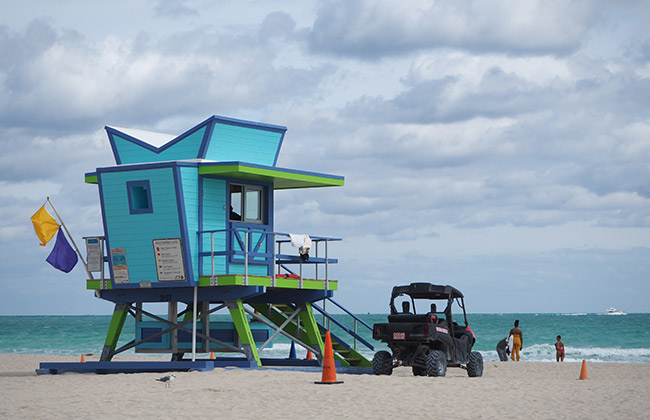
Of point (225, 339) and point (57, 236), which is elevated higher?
point (57, 236)

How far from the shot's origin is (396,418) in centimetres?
1504

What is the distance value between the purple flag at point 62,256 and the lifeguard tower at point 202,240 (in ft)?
1.98

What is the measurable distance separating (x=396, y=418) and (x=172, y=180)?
10.1 m

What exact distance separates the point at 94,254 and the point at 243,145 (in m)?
4.79

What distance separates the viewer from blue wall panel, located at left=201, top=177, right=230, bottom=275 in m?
23.7

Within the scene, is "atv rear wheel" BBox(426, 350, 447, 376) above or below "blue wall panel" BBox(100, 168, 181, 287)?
below

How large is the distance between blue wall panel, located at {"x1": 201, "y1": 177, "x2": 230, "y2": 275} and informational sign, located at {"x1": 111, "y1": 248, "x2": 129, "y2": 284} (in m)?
2.15

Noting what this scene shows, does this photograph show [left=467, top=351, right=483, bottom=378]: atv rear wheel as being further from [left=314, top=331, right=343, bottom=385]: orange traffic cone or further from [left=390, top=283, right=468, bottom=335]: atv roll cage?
[left=314, top=331, right=343, bottom=385]: orange traffic cone

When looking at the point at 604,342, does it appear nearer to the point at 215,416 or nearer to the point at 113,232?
the point at 113,232

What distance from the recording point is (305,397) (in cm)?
1764

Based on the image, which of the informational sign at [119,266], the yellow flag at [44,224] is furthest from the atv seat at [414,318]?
the yellow flag at [44,224]

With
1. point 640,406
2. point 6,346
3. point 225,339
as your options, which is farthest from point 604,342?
point 640,406

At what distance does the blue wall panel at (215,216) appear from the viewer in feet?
77.7

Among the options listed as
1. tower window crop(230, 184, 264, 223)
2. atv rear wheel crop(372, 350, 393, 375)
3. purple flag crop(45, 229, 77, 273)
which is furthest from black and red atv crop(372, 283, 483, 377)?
purple flag crop(45, 229, 77, 273)
